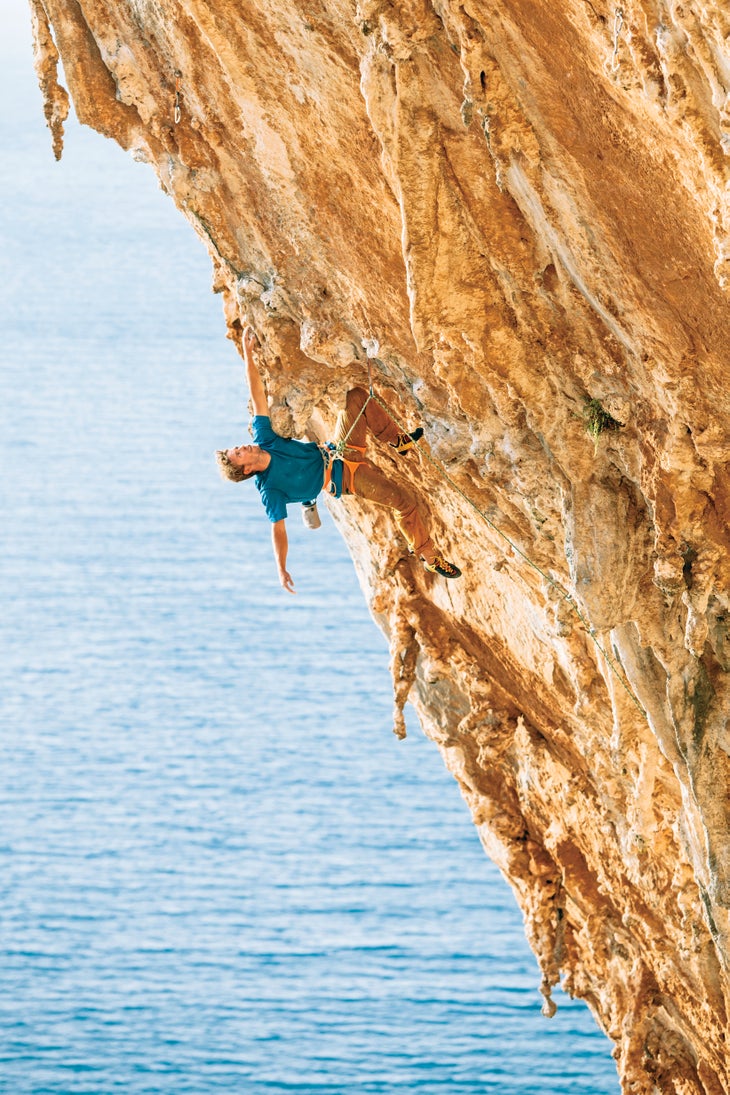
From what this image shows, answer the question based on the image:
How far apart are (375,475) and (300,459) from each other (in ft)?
1.59

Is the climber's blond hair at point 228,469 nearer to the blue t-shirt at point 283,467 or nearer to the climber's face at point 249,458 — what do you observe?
the climber's face at point 249,458

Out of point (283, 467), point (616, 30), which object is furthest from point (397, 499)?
point (616, 30)

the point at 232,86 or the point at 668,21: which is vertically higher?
the point at 668,21

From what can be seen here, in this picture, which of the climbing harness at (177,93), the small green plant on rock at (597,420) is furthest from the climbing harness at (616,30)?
the climbing harness at (177,93)

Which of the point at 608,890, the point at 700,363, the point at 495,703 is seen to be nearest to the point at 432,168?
the point at 700,363

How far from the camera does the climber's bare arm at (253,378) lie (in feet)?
18.9

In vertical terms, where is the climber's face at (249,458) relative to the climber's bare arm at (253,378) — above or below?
below

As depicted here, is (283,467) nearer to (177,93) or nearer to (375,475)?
(375,475)

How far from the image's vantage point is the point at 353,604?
14.8 meters

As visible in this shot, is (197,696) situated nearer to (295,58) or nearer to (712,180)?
(295,58)

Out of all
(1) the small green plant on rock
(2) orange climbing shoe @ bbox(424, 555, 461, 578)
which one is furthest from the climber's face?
(1) the small green plant on rock

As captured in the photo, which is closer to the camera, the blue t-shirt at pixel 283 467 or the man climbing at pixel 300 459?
the man climbing at pixel 300 459

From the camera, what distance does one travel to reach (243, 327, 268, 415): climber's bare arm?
5.77m

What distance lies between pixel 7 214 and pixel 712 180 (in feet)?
50.1
